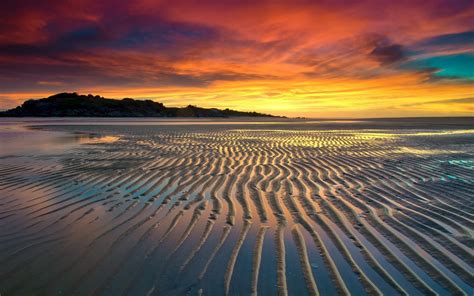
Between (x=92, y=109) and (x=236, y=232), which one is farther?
(x=92, y=109)

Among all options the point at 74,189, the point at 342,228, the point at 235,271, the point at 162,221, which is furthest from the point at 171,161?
the point at 235,271

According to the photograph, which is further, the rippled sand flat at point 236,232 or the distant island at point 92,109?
the distant island at point 92,109

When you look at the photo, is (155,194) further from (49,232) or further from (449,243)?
(449,243)

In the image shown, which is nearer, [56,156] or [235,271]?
[235,271]

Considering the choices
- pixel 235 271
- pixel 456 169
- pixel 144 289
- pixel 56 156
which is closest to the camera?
pixel 144 289

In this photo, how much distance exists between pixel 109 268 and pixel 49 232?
1.64m

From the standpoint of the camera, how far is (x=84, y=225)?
202 inches

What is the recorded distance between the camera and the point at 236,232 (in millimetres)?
4832

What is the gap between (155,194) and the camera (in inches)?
277

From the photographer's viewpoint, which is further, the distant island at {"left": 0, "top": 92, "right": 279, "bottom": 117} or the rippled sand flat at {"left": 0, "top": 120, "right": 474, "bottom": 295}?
the distant island at {"left": 0, "top": 92, "right": 279, "bottom": 117}

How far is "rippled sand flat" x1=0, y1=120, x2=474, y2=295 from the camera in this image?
343 cm

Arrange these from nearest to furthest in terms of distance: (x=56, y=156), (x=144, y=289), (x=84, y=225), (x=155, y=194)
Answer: (x=144, y=289)
(x=84, y=225)
(x=155, y=194)
(x=56, y=156)

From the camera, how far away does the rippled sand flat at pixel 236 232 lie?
11.2 feet

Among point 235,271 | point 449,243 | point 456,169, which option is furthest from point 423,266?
point 456,169
